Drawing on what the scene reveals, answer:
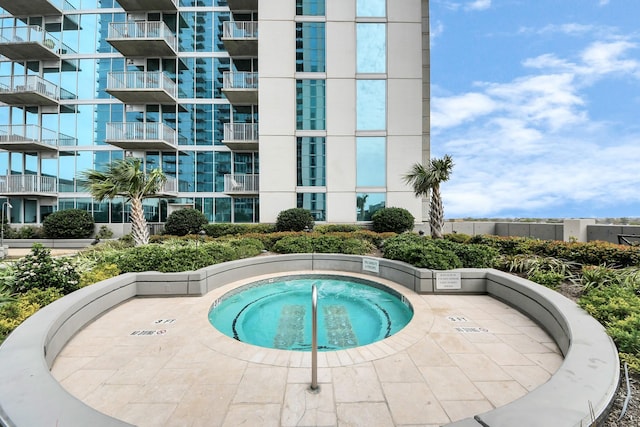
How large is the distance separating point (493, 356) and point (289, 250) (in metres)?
6.67

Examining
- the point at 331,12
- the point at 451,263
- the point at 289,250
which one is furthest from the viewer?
the point at 331,12

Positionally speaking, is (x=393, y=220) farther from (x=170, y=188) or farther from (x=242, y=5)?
(x=242, y=5)

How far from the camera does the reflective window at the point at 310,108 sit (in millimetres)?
14211

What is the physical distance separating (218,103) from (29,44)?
10.7 meters

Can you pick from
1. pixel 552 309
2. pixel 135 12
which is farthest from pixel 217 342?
pixel 135 12

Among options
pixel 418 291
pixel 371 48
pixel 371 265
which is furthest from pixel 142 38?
pixel 418 291

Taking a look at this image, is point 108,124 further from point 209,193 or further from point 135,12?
point 135,12

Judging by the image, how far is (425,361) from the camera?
328 centimetres

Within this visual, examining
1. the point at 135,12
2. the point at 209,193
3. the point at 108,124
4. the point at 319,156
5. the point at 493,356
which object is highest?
the point at 135,12

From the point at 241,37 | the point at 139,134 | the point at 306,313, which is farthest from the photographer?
the point at 139,134

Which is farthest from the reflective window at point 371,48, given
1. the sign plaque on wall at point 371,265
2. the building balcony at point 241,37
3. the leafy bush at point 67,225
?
the leafy bush at point 67,225

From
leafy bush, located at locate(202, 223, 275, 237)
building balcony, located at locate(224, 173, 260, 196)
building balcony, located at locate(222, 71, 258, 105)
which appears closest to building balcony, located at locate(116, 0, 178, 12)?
building balcony, located at locate(222, 71, 258, 105)

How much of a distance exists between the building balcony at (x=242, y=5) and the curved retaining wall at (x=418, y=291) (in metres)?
15.8

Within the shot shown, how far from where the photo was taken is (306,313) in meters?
5.65
